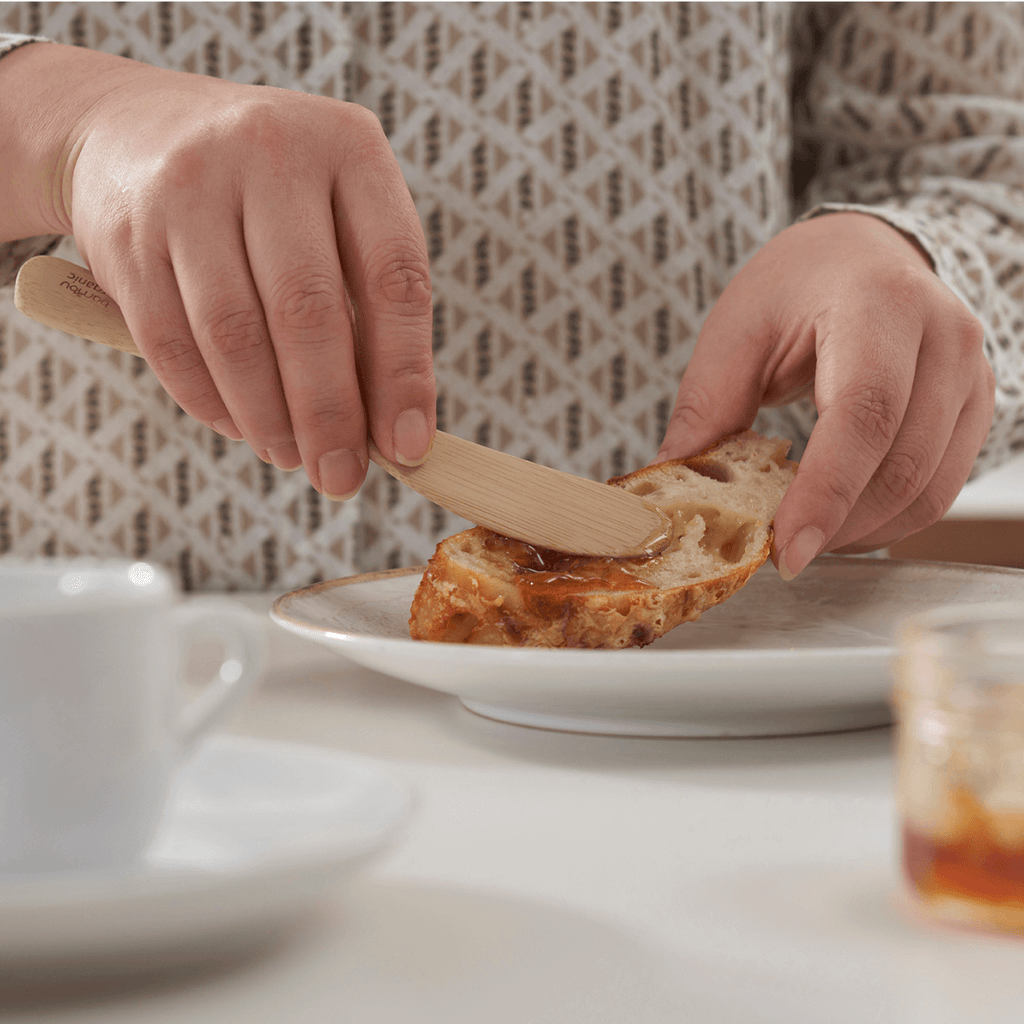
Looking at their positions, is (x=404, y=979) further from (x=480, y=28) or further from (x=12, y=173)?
(x=480, y=28)

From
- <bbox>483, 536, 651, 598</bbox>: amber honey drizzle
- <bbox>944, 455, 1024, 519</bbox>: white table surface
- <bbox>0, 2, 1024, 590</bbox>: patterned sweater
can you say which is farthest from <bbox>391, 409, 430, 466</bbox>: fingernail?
<bbox>944, 455, 1024, 519</bbox>: white table surface

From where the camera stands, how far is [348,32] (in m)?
1.16

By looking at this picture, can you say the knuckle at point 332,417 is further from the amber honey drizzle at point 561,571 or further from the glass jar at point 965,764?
the glass jar at point 965,764

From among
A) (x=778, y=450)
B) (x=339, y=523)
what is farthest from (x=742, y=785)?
(x=339, y=523)

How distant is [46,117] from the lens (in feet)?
2.42

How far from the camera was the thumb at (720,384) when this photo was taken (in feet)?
2.85

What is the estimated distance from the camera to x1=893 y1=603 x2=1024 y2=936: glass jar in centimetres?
30

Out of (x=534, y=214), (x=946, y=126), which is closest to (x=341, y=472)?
(x=534, y=214)

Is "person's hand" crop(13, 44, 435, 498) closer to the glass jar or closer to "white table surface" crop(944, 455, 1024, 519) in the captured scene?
the glass jar

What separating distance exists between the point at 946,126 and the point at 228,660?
44.6 inches

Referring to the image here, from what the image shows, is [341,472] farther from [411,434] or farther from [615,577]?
[615,577]

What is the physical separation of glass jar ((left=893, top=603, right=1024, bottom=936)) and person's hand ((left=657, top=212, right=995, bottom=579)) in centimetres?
42

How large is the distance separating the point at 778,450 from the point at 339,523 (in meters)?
0.58

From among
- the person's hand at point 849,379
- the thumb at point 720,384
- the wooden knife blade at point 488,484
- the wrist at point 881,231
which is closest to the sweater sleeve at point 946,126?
the wrist at point 881,231
